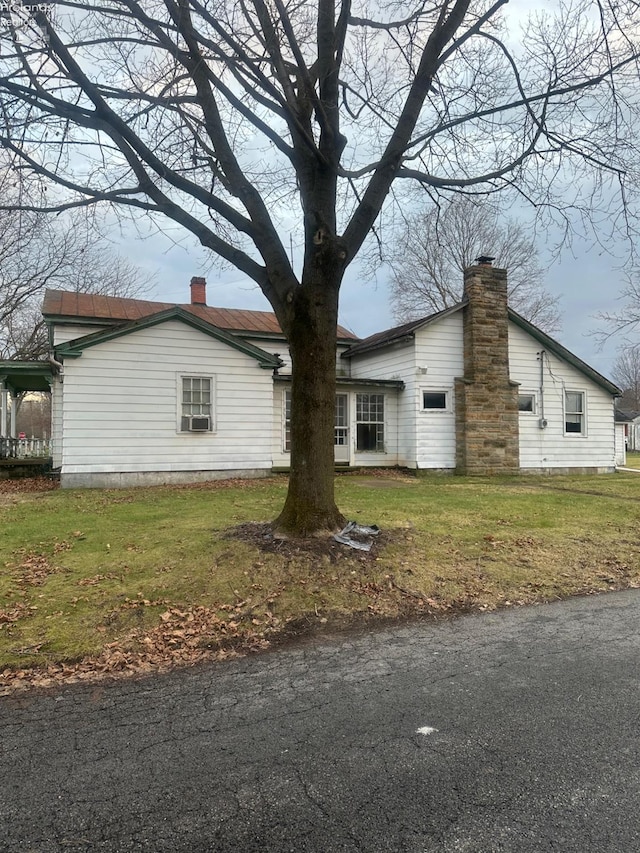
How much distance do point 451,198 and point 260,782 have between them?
930 cm

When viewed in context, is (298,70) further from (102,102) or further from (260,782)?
(260,782)

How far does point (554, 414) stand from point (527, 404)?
1123 mm

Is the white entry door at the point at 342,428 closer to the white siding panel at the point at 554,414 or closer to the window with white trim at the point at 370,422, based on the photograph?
the window with white trim at the point at 370,422

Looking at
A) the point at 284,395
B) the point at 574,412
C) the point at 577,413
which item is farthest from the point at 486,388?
the point at 284,395

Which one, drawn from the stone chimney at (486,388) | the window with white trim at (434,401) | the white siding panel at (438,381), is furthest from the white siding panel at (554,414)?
the window with white trim at (434,401)

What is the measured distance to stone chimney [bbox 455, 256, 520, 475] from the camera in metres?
16.9

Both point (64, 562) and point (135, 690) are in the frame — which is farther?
point (64, 562)

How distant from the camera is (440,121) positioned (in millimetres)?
8211

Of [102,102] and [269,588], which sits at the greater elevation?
[102,102]

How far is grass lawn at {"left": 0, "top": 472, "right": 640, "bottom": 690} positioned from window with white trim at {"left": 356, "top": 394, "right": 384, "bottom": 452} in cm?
767

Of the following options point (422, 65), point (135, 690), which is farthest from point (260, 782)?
point (422, 65)

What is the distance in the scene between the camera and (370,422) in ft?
58.7

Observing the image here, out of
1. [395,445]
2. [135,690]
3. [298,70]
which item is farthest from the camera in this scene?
[395,445]

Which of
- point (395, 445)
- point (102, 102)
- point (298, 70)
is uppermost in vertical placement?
point (298, 70)
